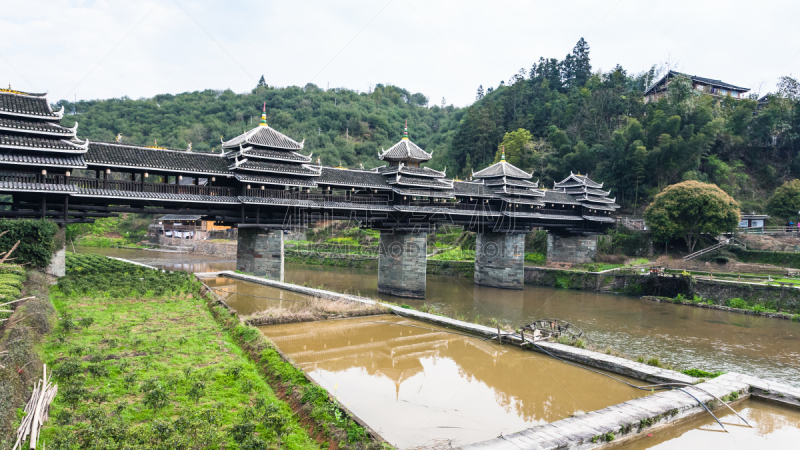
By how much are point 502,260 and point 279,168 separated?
1991 cm

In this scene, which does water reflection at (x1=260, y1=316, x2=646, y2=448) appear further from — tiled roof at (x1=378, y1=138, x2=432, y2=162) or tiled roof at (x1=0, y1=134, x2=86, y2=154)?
tiled roof at (x1=378, y1=138, x2=432, y2=162)

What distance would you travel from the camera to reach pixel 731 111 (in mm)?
54281

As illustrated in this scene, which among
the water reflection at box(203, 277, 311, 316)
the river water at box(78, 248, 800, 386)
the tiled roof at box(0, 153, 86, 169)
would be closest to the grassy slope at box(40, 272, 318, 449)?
the water reflection at box(203, 277, 311, 316)

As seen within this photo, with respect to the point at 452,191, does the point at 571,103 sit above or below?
above

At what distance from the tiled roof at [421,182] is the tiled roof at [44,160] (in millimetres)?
16467

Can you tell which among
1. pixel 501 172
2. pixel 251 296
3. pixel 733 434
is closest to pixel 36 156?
pixel 251 296

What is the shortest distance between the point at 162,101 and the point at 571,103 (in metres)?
81.7

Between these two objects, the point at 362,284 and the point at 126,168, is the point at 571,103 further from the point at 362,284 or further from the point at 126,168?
the point at 126,168

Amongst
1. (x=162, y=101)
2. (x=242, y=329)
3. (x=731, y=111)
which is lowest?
(x=242, y=329)

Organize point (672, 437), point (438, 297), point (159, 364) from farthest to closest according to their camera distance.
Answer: point (438, 297), point (159, 364), point (672, 437)

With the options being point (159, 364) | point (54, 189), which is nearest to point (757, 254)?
point (159, 364)

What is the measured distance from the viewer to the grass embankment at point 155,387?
665 centimetres

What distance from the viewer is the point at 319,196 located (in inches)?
1083

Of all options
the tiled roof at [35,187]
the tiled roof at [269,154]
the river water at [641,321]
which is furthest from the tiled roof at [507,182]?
the tiled roof at [35,187]
